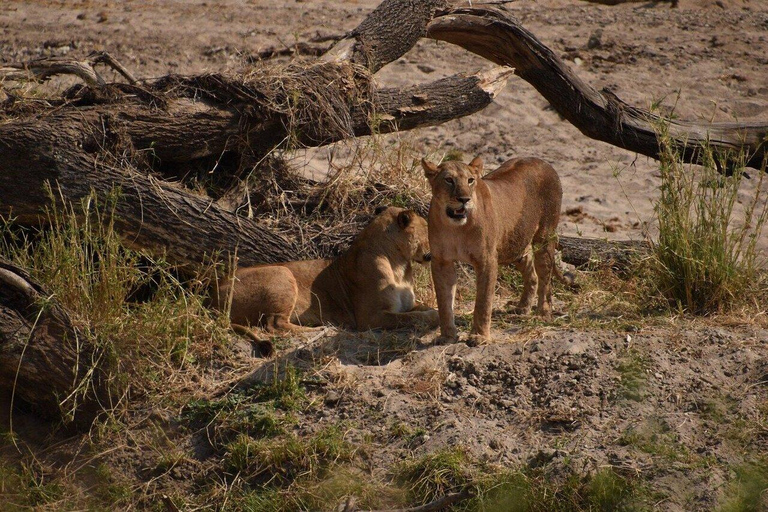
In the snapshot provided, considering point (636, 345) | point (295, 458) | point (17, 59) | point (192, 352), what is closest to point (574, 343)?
point (636, 345)

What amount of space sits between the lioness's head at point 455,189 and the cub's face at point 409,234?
39.4 inches

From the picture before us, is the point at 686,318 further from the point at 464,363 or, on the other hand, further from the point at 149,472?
the point at 149,472

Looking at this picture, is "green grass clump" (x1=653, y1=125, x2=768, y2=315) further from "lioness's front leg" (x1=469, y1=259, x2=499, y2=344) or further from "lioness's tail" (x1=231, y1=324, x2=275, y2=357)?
"lioness's tail" (x1=231, y1=324, x2=275, y2=357)

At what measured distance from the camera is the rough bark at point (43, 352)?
622cm

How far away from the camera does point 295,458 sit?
599 centimetres

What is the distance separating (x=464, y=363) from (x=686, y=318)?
167 centimetres

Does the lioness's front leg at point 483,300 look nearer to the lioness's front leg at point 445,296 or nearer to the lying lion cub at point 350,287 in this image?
the lioness's front leg at point 445,296

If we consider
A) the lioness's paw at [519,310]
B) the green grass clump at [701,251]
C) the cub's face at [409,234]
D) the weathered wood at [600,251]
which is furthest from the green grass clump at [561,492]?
the weathered wood at [600,251]

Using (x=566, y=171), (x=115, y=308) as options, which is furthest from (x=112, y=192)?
(x=566, y=171)

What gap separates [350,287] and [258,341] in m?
1.10

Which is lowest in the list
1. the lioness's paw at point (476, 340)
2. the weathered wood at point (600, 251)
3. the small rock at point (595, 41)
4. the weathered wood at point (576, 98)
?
the weathered wood at point (600, 251)

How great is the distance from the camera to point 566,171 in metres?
11.3

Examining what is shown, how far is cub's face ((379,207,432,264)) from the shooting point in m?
7.91

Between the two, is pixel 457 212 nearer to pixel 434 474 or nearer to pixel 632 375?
pixel 632 375
